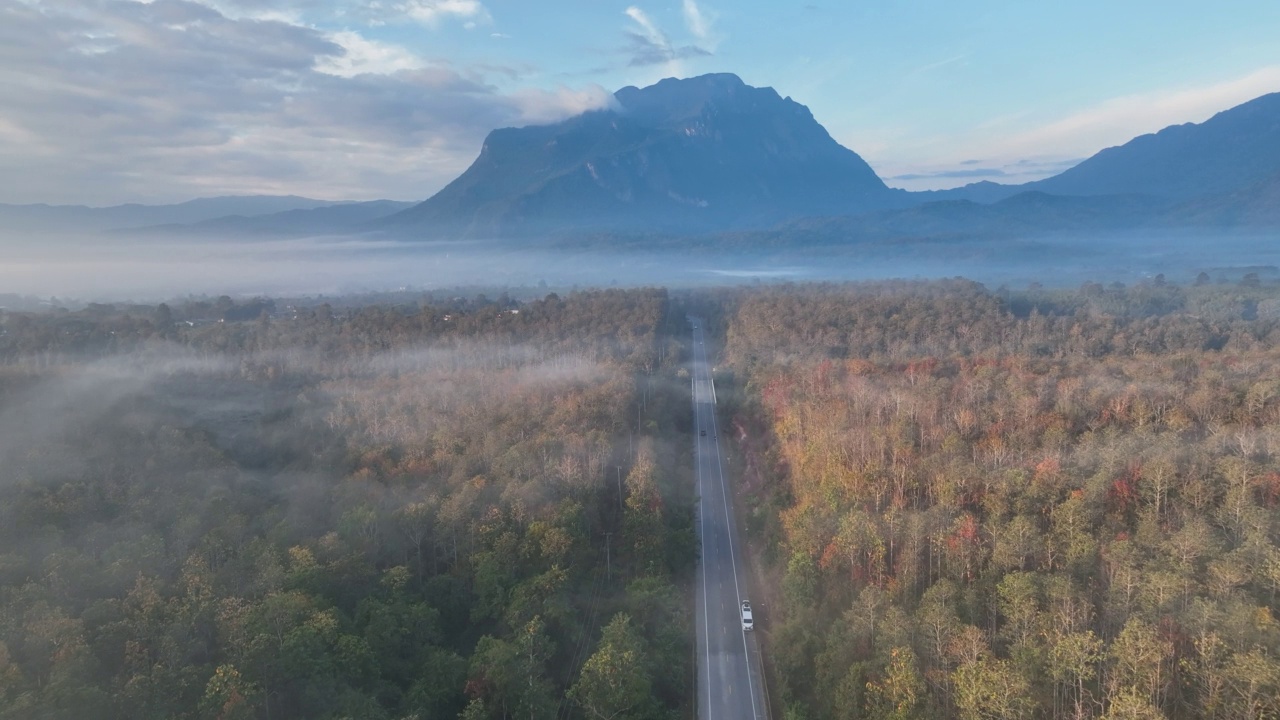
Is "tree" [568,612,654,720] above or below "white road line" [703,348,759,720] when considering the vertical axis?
above

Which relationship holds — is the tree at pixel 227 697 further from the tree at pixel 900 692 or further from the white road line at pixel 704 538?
the tree at pixel 900 692

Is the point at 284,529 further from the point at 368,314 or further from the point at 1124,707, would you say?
the point at 368,314

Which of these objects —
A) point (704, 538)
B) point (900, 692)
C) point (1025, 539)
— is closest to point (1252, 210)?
point (704, 538)

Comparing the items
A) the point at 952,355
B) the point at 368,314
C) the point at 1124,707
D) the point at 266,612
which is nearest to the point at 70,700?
the point at 266,612

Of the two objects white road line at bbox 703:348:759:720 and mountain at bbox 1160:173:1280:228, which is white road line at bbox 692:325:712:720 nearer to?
white road line at bbox 703:348:759:720

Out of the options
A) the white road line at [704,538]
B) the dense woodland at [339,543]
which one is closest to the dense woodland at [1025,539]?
the white road line at [704,538]

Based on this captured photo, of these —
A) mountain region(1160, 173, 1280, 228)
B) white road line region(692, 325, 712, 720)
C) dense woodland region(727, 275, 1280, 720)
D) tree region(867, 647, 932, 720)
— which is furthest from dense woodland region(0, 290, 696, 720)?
mountain region(1160, 173, 1280, 228)
